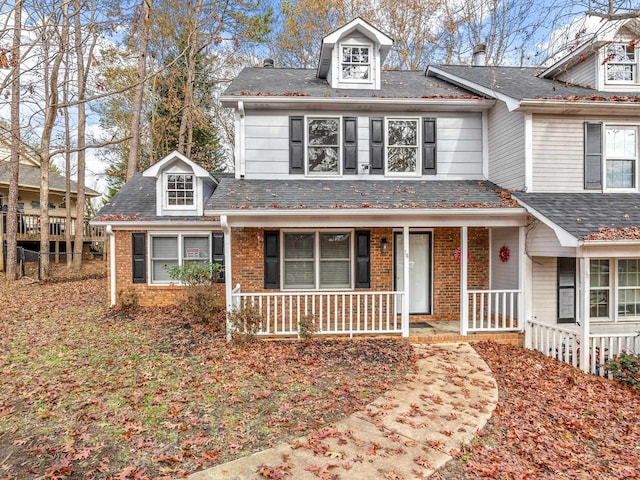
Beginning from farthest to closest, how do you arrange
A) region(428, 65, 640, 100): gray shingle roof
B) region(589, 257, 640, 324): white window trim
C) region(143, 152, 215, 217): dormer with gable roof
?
region(143, 152, 215, 217): dormer with gable roof < region(428, 65, 640, 100): gray shingle roof < region(589, 257, 640, 324): white window trim

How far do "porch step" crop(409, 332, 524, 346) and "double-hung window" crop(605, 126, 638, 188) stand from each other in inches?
153

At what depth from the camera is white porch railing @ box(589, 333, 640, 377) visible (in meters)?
6.46

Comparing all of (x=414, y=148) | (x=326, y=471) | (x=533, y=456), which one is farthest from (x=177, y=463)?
(x=414, y=148)

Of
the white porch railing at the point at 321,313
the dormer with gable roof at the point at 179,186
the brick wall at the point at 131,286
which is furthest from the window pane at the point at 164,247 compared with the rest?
the white porch railing at the point at 321,313

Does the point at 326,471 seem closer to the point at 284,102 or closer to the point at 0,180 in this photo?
the point at 284,102

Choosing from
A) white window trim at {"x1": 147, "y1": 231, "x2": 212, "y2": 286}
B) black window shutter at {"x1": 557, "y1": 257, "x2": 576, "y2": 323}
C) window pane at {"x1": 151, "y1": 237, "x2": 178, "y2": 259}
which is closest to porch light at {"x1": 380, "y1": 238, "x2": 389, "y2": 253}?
black window shutter at {"x1": 557, "y1": 257, "x2": 576, "y2": 323}

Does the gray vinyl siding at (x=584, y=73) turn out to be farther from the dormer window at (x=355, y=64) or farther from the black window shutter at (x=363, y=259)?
the black window shutter at (x=363, y=259)

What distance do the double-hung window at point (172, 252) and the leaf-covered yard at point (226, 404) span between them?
2.71 metres

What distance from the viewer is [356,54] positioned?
952 centimetres

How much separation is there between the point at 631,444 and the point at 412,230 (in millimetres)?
5444

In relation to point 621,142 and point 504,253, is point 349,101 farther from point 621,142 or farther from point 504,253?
point 621,142

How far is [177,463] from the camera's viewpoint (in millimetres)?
3547

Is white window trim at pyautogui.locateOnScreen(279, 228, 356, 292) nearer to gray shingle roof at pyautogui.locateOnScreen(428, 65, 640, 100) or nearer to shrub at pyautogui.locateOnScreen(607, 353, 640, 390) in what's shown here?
gray shingle roof at pyautogui.locateOnScreen(428, 65, 640, 100)

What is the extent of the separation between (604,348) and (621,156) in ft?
13.9
